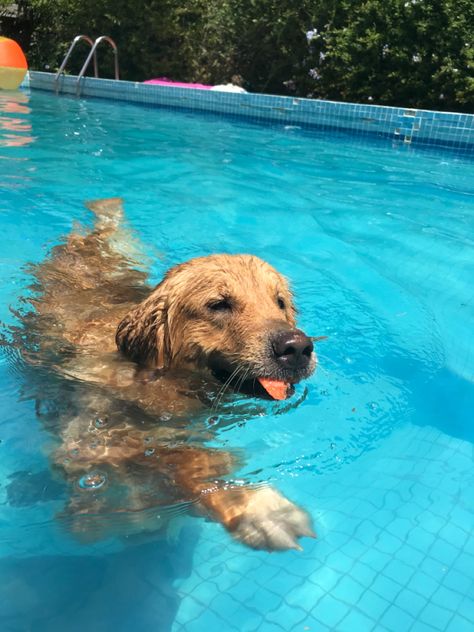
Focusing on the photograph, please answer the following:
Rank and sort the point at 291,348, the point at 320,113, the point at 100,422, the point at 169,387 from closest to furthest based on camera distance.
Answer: the point at 291,348 < the point at 100,422 < the point at 169,387 < the point at 320,113

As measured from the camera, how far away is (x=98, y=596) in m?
2.61

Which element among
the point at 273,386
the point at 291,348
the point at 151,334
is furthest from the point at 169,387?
the point at 291,348

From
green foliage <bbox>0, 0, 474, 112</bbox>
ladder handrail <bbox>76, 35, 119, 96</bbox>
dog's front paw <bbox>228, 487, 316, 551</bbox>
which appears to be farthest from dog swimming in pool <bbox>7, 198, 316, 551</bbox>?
ladder handrail <bbox>76, 35, 119, 96</bbox>

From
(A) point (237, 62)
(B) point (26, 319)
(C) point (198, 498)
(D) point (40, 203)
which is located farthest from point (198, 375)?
(A) point (237, 62)

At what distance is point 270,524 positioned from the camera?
2979 millimetres

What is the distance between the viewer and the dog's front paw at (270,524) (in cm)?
291

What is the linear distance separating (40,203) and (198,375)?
5239 millimetres

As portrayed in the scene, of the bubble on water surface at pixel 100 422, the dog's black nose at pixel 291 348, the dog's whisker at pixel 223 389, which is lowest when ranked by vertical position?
the bubble on water surface at pixel 100 422

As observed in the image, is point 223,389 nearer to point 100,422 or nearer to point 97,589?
point 100,422

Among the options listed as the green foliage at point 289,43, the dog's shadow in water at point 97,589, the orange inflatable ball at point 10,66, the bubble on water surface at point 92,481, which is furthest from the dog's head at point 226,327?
the orange inflatable ball at point 10,66

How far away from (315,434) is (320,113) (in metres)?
13.1

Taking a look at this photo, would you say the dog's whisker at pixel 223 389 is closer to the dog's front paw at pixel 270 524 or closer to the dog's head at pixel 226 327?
the dog's head at pixel 226 327

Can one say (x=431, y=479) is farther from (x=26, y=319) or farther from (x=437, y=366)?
(x=26, y=319)

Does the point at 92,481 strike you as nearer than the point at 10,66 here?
Yes
